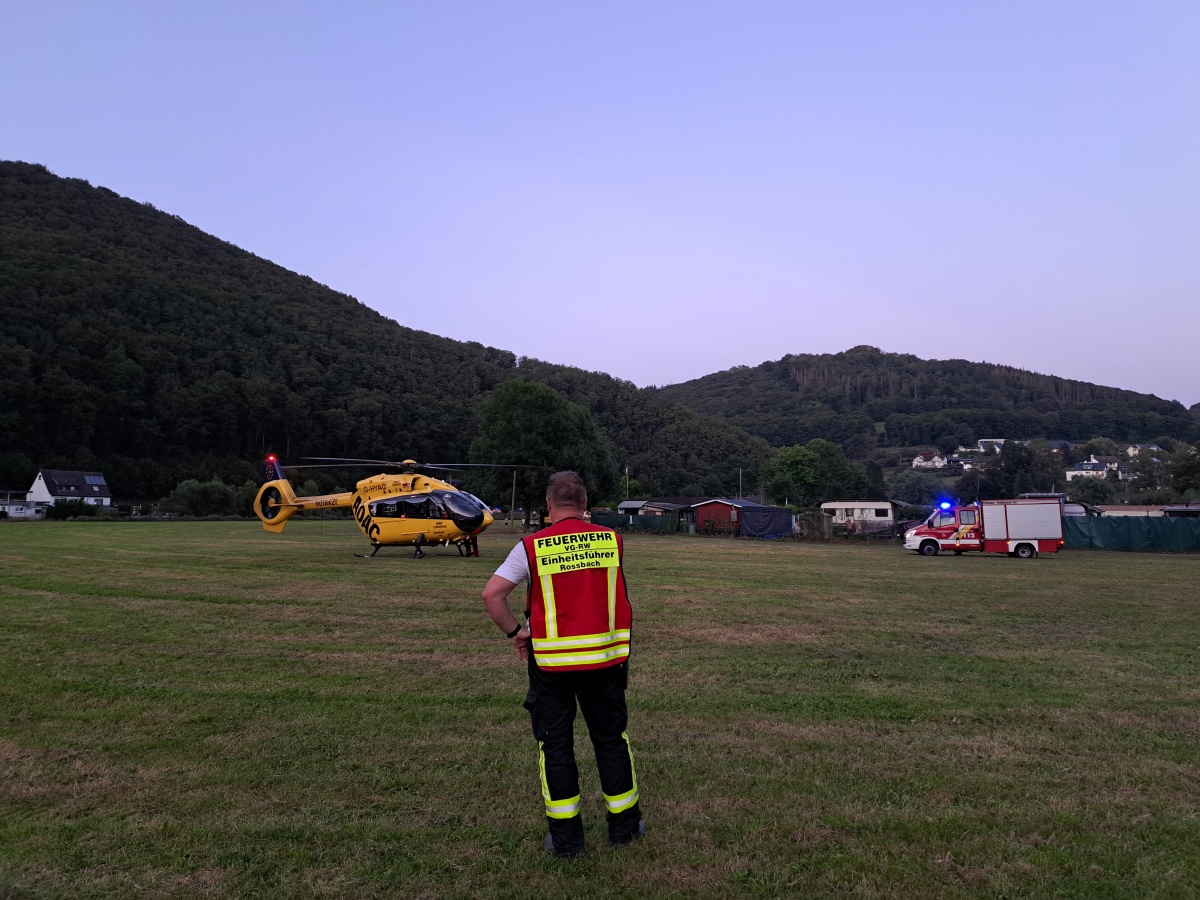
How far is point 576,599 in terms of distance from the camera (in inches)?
158

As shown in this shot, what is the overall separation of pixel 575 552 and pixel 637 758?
1891mm

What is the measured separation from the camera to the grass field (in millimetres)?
3533

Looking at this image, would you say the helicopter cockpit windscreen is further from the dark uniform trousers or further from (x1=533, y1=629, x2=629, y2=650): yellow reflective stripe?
(x1=533, y1=629, x2=629, y2=650): yellow reflective stripe

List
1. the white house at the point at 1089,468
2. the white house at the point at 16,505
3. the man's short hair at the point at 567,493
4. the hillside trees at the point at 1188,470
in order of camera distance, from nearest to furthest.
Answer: the man's short hair at the point at 567,493 < the hillside trees at the point at 1188,470 < the white house at the point at 16,505 < the white house at the point at 1089,468

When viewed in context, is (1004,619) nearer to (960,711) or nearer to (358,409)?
(960,711)

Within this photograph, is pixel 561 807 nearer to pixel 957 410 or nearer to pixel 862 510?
pixel 862 510

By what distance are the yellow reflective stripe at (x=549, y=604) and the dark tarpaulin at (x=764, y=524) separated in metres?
49.7

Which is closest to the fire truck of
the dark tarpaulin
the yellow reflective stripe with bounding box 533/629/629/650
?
the dark tarpaulin

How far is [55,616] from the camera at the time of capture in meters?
10.8

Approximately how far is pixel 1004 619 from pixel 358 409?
88.0 m

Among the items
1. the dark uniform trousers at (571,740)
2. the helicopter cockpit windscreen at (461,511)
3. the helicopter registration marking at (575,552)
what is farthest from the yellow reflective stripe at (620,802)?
the helicopter cockpit windscreen at (461,511)

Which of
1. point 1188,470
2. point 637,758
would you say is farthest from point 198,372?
point 637,758

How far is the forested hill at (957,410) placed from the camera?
166250 mm

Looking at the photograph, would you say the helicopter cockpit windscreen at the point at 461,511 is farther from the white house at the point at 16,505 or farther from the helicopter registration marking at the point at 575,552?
the white house at the point at 16,505
